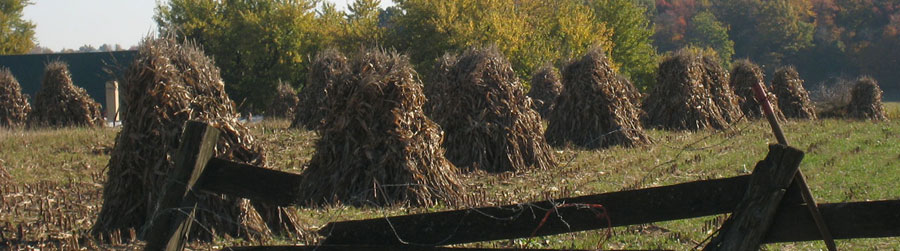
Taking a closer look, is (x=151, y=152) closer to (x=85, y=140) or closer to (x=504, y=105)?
(x=504, y=105)

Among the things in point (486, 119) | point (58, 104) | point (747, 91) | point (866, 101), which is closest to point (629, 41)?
point (866, 101)

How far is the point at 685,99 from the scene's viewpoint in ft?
67.1

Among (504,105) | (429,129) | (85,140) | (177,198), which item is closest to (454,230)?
(177,198)

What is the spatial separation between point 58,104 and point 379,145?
13.7m

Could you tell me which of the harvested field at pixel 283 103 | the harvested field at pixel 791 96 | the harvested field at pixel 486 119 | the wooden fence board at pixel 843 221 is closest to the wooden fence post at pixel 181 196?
the wooden fence board at pixel 843 221

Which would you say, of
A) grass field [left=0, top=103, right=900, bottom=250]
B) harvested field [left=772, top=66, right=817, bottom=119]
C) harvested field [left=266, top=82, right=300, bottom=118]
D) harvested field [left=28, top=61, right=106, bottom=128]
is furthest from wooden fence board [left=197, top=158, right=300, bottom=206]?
harvested field [left=772, top=66, right=817, bottom=119]

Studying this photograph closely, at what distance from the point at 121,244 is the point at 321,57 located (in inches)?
481

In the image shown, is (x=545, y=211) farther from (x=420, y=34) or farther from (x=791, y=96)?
(x=420, y=34)

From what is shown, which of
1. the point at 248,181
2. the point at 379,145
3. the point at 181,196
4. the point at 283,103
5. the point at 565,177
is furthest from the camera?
the point at 283,103

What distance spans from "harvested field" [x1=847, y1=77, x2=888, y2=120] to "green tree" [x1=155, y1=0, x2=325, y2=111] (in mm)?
26510

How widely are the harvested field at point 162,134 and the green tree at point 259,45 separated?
37550mm

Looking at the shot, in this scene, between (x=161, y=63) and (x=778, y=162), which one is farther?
(x=161, y=63)

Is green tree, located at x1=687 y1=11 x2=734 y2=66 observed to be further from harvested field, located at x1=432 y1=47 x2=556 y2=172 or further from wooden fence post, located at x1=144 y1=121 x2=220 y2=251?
wooden fence post, located at x1=144 y1=121 x2=220 y2=251

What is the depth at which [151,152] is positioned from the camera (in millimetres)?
7055
